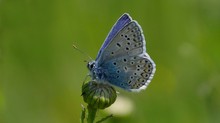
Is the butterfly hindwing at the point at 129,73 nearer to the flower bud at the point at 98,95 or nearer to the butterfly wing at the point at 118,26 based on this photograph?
the flower bud at the point at 98,95

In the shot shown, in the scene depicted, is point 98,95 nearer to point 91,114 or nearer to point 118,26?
point 91,114

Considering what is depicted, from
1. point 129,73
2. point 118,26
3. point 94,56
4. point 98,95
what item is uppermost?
point 118,26

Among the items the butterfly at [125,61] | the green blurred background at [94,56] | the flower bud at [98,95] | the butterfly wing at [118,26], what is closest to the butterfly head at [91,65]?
the butterfly at [125,61]

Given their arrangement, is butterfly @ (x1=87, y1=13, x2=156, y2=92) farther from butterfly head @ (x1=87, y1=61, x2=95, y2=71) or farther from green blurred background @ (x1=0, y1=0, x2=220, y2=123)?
green blurred background @ (x1=0, y1=0, x2=220, y2=123)

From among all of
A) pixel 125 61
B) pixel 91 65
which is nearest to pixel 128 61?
pixel 125 61
